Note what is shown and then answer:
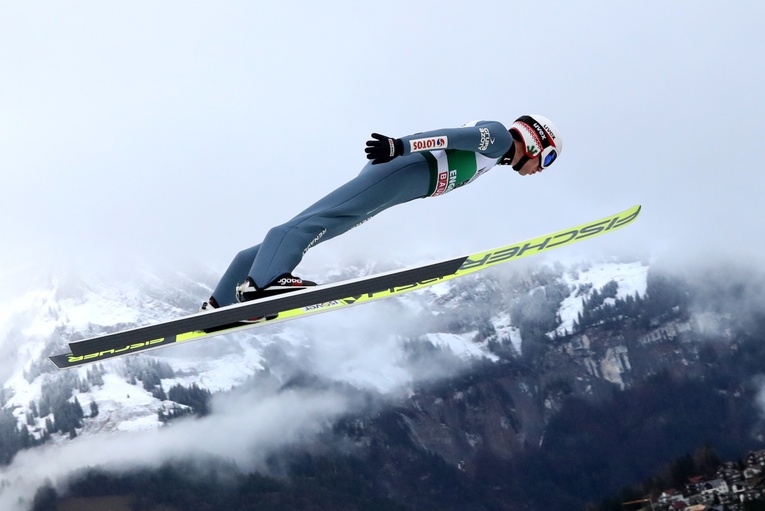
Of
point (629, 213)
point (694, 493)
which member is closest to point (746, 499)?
point (694, 493)

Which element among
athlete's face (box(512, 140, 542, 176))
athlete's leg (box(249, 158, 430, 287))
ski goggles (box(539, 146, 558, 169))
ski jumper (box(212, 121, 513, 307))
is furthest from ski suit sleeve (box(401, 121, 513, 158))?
ski goggles (box(539, 146, 558, 169))

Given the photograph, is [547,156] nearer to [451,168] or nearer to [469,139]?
[451,168]

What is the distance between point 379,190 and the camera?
975cm

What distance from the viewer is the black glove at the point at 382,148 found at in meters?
8.59

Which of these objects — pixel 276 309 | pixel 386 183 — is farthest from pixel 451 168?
pixel 276 309

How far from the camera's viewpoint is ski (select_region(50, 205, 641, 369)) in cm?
885

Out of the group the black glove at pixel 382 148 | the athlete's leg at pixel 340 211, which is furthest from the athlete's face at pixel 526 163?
the black glove at pixel 382 148

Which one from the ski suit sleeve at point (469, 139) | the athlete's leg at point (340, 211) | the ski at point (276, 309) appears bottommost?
the ski at point (276, 309)

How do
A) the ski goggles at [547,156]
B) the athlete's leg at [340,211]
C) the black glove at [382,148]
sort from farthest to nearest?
the ski goggles at [547,156], the athlete's leg at [340,211], the black glove at [382,148]

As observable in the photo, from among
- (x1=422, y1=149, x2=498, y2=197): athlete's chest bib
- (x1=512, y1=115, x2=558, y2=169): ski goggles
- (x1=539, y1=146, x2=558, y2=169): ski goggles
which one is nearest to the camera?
(x1=422, y1=149, x2=498, y2=197): athlete's chest bib

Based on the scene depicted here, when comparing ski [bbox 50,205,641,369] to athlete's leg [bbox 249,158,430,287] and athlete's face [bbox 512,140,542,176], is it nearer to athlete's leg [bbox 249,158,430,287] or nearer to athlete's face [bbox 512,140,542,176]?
athlete's leg [bbox 249,158,430,287]

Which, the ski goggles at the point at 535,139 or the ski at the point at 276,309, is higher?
the ski goggles at the point at 535,139

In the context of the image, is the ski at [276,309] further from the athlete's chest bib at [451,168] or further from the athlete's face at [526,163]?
the athlete's face at [526,163]

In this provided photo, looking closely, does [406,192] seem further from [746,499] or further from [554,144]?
[746,499]
